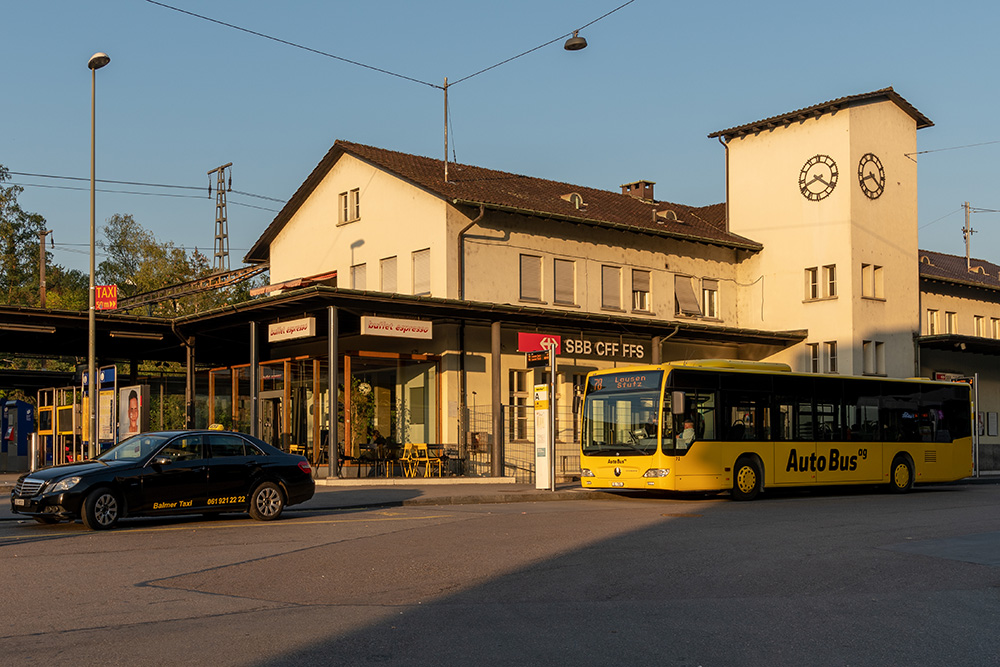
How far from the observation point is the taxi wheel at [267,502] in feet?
56.3

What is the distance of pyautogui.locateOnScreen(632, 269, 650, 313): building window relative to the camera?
120ft

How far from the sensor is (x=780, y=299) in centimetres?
3944

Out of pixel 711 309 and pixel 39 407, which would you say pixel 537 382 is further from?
pixel 39 407

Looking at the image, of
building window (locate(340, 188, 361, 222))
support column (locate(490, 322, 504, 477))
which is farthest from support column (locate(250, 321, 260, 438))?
building window (locate(340, 188, 361, 222))

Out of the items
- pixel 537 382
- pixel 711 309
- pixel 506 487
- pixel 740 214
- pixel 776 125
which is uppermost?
Result: pixel 776 125

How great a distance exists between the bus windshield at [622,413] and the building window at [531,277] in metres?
10.4

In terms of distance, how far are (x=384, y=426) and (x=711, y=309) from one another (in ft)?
47.2

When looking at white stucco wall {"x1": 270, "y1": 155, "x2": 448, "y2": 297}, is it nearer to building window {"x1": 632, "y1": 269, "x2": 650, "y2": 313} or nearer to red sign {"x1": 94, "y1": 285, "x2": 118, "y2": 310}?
building window {"x1": 632, "y1": 269, "x2": 650, "y2": 313}

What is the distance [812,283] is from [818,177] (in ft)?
12.4

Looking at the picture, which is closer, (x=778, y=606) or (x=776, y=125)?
(x=778, y=606)

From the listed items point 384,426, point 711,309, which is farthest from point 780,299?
point 384,426

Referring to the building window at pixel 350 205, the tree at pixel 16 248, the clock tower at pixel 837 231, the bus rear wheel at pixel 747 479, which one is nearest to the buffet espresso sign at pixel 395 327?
the building window at pixel 350 205

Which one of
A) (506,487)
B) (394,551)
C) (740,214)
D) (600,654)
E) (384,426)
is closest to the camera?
(600,654)

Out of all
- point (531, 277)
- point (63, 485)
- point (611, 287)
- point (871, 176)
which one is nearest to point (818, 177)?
point (871, 176)
